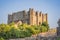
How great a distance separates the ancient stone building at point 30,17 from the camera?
1296 inches

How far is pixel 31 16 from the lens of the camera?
3291cm

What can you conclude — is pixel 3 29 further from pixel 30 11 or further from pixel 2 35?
pixel 30 11

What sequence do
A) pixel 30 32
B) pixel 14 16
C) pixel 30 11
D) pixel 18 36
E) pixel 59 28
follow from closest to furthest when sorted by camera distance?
pixel 59 28 < pixel 18 36 < pixel 30 32 < pixel 30 11 < pixel 14 16

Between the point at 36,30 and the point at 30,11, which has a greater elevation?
the point at 30,11

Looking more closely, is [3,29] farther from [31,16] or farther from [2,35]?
[31,16]

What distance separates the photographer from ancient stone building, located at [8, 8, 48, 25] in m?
32.9

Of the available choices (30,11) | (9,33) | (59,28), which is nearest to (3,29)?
(9,33)

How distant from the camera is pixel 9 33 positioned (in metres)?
20.2

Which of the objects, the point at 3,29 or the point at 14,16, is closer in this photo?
the point at 3,29

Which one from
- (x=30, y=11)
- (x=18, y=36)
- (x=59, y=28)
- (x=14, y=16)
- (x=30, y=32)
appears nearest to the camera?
(x=59, y=28)

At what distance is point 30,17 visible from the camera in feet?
108

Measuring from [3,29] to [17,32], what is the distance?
2.11 metres

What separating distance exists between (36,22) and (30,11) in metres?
1.63

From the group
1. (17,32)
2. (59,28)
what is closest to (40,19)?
(17,32)
